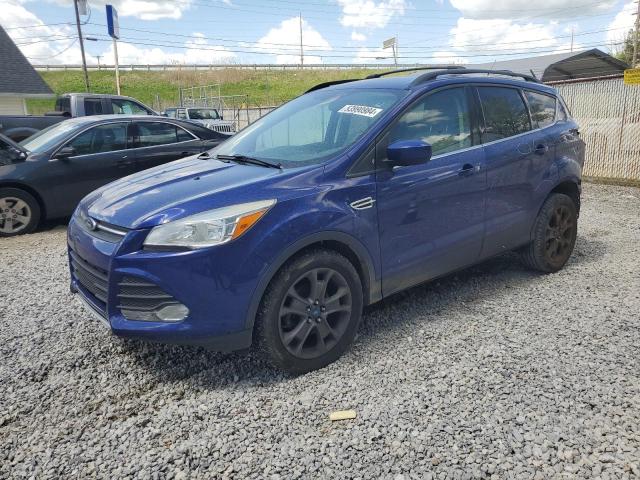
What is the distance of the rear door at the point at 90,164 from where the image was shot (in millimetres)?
7062

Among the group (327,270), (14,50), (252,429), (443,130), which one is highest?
(14,50)

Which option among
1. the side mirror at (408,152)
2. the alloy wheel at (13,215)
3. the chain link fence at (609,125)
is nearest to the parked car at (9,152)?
the alloy wheel at (13,215)

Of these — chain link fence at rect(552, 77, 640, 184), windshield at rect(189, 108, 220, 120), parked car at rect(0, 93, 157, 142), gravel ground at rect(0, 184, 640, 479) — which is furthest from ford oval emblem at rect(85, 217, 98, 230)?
windshield at rect(189, 108, 220, 120)

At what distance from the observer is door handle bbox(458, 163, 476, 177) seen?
3.78 meters

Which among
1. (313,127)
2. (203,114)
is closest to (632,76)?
(313,127)

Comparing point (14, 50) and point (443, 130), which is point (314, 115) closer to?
point (443, 130)

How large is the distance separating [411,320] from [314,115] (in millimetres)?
1742

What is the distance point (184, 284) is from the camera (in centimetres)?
266

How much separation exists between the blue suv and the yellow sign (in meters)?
7.22

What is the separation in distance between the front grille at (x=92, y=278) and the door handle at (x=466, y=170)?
8.38 ft

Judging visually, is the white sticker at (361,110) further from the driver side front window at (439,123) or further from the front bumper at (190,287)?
the front bumper at (190,287)

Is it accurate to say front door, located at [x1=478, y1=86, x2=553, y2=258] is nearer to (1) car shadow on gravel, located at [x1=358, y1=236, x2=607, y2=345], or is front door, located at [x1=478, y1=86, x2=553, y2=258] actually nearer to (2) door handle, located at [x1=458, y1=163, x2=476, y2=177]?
(2) door handle, located at [x1=458, y1=163, x2=476, y2=177]

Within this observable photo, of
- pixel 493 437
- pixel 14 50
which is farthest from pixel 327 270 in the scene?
pixel 14 50

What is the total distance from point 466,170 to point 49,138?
628 cm
